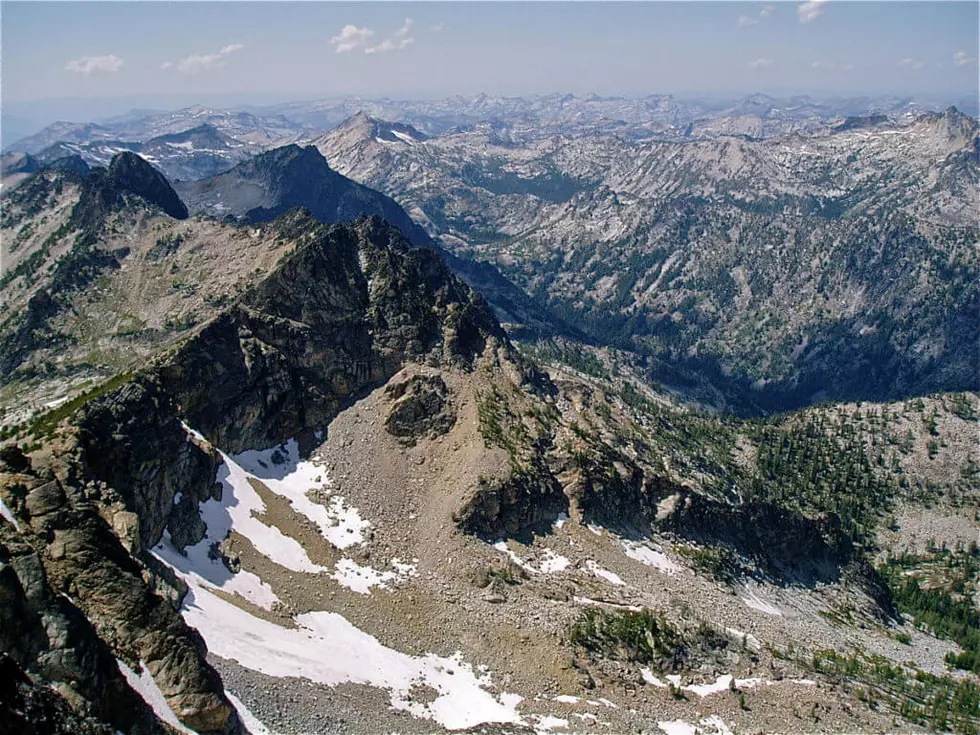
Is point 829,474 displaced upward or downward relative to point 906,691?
downward

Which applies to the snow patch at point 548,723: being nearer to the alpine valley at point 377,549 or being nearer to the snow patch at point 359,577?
the alpine valley at point 377,549

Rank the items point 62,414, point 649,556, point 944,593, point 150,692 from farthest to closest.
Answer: point 944,593 → point 649,556 → point 62,414 → point 150,692

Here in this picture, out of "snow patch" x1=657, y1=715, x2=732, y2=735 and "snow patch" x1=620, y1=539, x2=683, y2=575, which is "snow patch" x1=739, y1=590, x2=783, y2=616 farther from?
"snow patch" x1=657, y1=715, x2=732, y2=735

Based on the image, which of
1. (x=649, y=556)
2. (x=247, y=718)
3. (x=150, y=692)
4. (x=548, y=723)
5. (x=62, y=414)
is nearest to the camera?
(x=150, y=692)

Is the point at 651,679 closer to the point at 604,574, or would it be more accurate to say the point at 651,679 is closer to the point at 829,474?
the point at 604,574

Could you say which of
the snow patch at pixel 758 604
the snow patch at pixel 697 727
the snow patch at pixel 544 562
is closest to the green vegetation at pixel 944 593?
the snow patch at pixel 758 604

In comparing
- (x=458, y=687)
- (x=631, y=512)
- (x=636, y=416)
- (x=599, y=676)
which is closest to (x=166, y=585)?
(x=458, y=687)

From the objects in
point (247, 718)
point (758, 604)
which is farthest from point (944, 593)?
point (247, 718)

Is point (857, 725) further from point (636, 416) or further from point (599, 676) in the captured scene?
point (636, 416)
